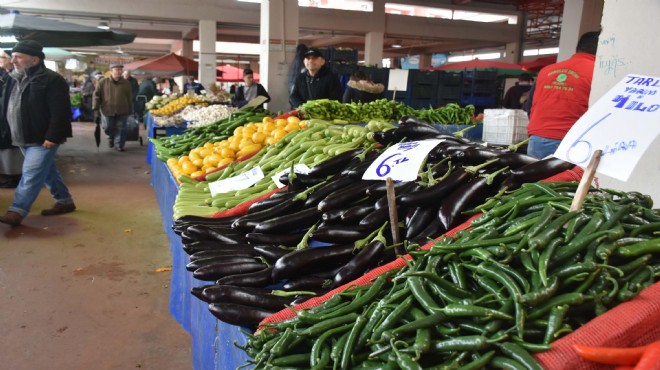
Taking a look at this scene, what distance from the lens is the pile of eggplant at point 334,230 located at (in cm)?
193

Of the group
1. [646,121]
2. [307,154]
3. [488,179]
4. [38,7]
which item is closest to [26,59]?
[307,154]

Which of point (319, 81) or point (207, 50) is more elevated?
point (207, 50)

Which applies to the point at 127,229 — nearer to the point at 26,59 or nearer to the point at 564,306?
the point at 26,59

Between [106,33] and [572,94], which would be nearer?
[572,94]

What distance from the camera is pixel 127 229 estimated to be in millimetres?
6070

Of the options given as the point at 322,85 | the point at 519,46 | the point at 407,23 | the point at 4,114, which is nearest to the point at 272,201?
the point at 322,85

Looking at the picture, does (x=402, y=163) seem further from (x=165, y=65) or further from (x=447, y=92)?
(x=165, y=65)

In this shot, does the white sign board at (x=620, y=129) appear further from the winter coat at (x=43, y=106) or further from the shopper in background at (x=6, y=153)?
the shopper in background at (x=6, y=153)

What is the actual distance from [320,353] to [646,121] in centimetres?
117

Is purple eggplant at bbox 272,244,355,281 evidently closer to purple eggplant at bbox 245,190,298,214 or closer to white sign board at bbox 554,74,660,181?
purple eggplant at bbox 245,190,298,214

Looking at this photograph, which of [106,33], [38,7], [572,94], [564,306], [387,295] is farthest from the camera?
[38,7]

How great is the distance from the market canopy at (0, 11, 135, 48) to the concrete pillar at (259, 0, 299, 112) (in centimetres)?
331

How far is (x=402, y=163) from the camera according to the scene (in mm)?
2125

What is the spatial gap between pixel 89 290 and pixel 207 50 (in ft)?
44.7
